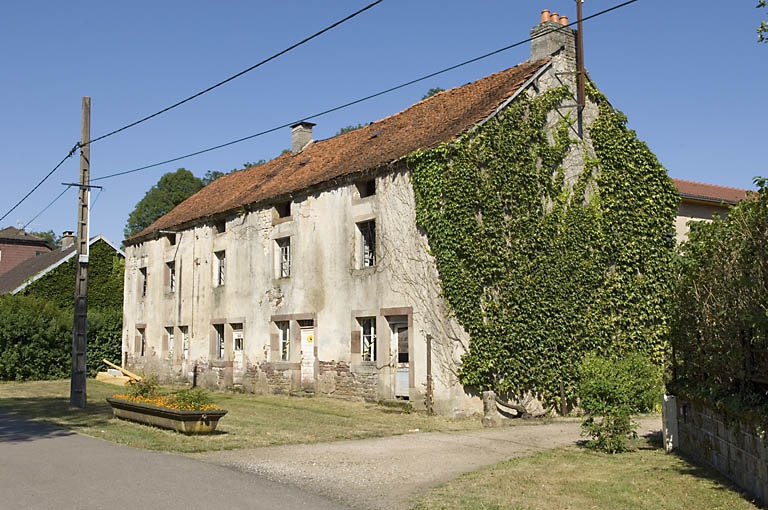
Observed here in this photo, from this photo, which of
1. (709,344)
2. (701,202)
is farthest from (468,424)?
(701,202)

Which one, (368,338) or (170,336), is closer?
(368,338)

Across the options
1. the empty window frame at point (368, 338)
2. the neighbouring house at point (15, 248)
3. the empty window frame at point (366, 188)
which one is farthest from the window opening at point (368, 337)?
the neighbouring house at point (15, 248)

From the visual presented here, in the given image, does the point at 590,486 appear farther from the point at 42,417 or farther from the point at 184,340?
the point at 184,340

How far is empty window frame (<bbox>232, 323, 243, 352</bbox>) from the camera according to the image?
24.0 meters

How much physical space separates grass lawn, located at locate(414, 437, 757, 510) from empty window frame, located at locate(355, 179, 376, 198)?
10330 millimetres

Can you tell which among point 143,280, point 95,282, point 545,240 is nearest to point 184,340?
point 143,280

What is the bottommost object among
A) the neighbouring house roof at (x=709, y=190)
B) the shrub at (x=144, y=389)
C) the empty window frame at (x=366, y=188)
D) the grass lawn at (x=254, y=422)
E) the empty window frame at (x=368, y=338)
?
the grass lawn at (x=254, y=422)

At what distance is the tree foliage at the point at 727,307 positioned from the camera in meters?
7.51

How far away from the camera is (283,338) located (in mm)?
22172

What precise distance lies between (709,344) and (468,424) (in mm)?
6926

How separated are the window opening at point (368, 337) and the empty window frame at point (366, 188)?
3201 millimetres

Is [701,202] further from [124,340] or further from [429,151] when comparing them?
[124,340]

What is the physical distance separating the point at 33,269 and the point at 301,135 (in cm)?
2241

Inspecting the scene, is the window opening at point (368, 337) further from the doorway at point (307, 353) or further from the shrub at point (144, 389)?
the shrub at point (144, 389)
